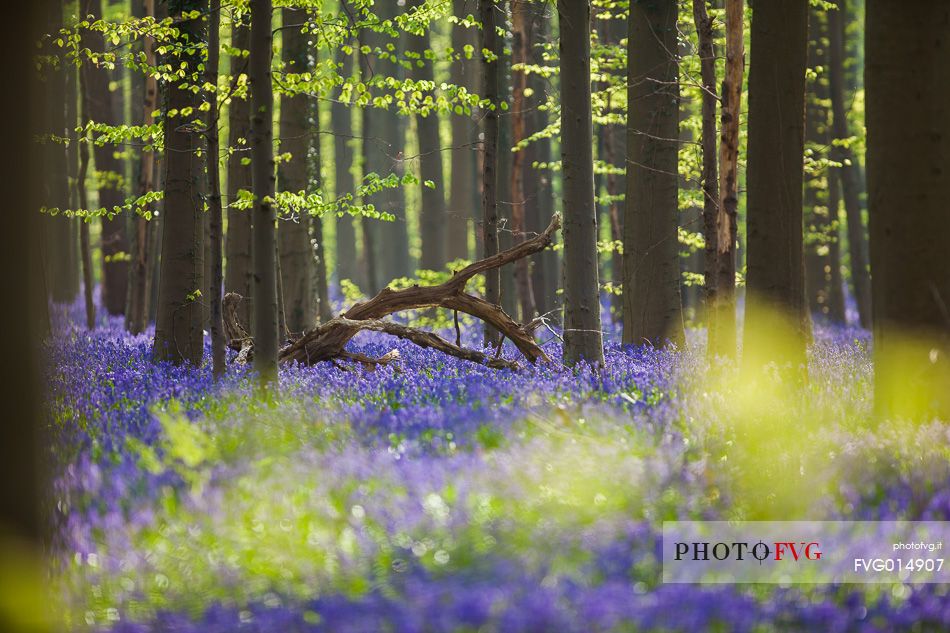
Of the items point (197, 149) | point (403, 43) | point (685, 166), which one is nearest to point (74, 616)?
point (197, 149)

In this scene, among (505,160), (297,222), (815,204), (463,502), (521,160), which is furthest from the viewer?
(815,204)

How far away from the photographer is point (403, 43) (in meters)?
44.8

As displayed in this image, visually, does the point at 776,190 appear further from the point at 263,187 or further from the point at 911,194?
the point at 263,187

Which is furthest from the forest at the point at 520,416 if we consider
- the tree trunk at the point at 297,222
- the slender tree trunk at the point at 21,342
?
the tree trunk at the point at 297,222

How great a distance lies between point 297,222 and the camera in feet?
51.1

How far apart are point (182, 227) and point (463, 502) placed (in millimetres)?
7706

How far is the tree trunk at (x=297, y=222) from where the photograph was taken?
15695 millimetres

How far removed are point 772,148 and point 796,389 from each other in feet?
8.66

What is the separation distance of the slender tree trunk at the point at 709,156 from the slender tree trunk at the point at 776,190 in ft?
6.71

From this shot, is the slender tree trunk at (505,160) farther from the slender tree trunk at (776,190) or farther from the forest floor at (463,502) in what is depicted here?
the forest floor at (463,502)

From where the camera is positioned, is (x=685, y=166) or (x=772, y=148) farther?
(x=685, y=166)

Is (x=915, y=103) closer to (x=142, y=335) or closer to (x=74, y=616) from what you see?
(x=74, y=616)

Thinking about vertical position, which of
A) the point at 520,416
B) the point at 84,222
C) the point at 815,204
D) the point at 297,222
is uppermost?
the point at 297,222

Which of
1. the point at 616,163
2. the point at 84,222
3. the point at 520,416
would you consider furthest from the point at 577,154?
the point at 616,163
